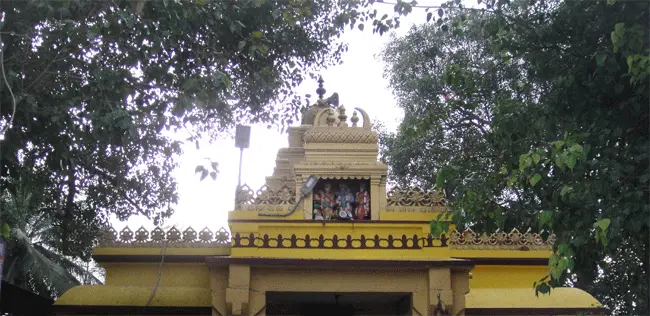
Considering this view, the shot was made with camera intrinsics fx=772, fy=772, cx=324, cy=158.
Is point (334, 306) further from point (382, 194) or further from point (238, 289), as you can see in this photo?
point (238, 289)

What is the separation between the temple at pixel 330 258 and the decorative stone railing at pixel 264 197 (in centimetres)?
1

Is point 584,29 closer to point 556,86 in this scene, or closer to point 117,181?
point 556,86

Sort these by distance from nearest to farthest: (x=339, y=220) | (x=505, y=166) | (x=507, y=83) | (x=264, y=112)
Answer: (x=505, y=166)
(x=339, y=220)
(x=264, y=112)
(x=507, y=83)

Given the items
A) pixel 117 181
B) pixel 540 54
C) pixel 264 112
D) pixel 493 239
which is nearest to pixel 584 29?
pixel 540 54

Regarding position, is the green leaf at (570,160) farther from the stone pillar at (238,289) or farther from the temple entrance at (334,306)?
the temple entrance at (334,306)

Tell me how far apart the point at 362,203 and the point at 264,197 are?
119cm

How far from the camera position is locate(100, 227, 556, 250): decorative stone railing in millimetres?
8773

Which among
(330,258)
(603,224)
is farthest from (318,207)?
(603,224)

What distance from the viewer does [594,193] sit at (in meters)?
6.47

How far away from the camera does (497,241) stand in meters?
9.89

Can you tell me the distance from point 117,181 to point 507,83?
8.10 m

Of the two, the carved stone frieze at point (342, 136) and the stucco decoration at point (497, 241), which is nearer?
the carved stone frieze at point (342, 136)

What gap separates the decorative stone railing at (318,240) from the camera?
28.8 ft

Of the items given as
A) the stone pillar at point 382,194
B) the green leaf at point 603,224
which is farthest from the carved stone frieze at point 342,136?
the green leaf at point 603,224
